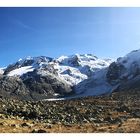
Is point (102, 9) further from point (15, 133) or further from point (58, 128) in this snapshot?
point (15, 133)

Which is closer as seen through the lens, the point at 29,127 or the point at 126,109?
the point at 29,127

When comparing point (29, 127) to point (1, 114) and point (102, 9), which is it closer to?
point (1, 114)

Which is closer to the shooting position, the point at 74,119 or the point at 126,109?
the point at 74,119

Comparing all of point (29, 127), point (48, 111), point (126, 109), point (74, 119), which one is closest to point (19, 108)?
point (48, 111)

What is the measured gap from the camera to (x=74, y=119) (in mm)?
26453

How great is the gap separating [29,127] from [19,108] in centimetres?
600
